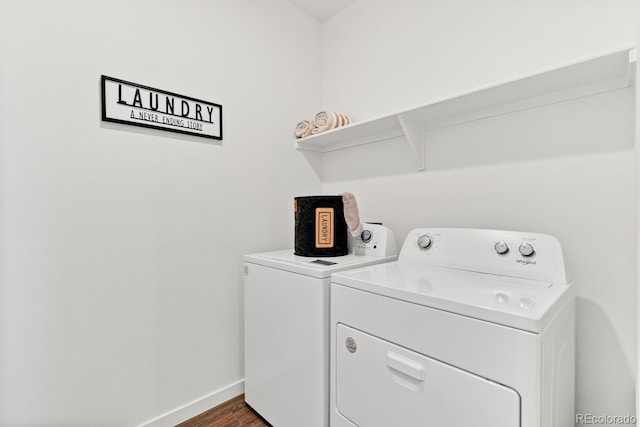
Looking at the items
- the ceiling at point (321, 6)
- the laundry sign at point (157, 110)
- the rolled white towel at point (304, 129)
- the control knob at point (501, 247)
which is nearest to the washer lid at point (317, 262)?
the control knob at point (501, 247)

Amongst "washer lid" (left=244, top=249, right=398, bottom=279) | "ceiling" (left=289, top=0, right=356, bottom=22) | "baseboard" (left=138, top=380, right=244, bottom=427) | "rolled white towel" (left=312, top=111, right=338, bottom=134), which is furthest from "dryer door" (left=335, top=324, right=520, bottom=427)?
"ceiling" (left=289, top=0, right=356, bottom=22)

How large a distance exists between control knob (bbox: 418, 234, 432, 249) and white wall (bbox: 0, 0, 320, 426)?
90 centimetres

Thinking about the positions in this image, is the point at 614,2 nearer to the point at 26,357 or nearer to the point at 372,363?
the point at 372,363

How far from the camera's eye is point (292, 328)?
1.32 meters

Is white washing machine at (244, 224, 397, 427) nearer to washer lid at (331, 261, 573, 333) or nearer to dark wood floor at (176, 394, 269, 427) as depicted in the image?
dark wood floor at (176, 394, 269, 427)

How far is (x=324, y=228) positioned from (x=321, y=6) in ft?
5.06

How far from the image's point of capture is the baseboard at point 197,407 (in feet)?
4.76

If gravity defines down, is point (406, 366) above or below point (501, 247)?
below

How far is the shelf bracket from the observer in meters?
1.55

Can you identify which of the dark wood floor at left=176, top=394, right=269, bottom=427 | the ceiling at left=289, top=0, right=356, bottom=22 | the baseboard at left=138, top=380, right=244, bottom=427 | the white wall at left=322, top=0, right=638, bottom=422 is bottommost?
the dark wood floor at left=176, top=394, right=269, bottom=427

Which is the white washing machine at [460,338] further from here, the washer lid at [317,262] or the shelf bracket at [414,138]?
the shelf bracket at [414,138]

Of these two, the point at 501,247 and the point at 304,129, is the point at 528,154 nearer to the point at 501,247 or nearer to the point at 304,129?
the point at 501,247

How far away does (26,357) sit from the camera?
3.75ft

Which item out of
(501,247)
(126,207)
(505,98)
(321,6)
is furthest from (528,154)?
(126,207)
